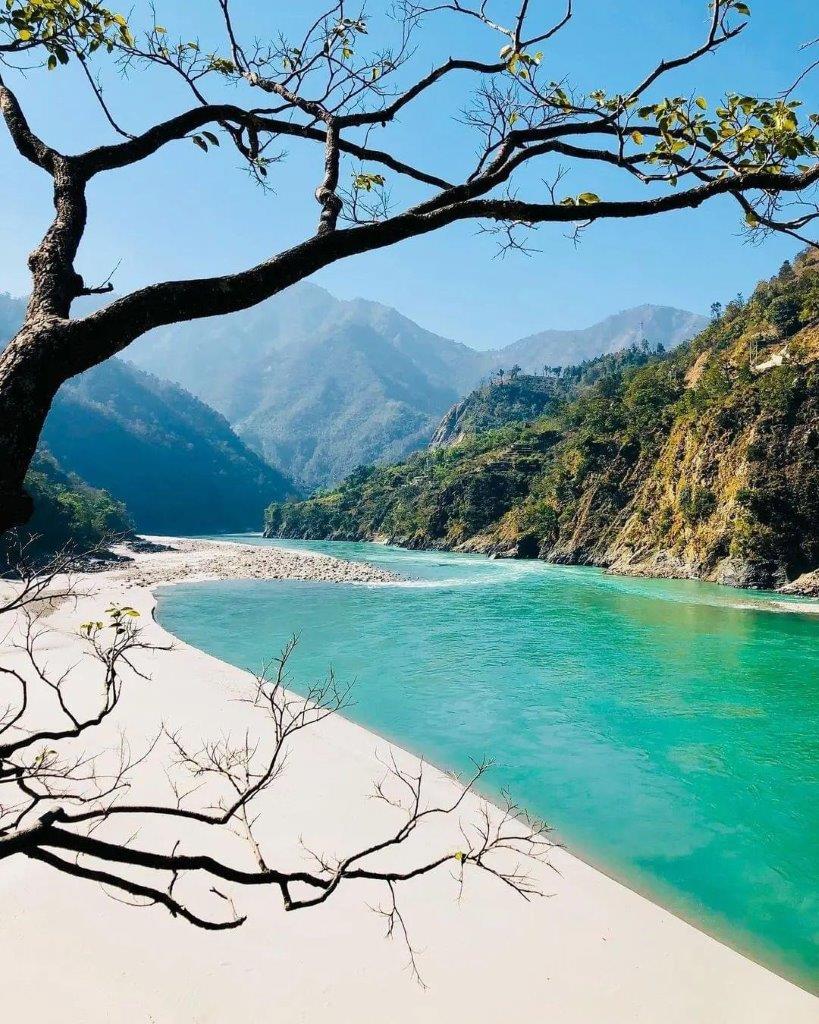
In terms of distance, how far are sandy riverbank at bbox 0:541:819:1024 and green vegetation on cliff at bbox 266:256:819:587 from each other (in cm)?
2959

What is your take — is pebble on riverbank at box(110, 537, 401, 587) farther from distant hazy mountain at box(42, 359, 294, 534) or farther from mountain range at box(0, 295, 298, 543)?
mountain range at box(0, 295, 298, 543)

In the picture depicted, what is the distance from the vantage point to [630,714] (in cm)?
1209

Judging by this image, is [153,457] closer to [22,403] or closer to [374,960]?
[374,960]

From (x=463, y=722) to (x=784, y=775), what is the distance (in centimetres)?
526

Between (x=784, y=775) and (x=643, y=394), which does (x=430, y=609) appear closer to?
(x=784, y=775)

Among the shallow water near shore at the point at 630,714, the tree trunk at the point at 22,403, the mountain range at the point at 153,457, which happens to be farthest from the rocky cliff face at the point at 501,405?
the tree trunk at the point at 22,403

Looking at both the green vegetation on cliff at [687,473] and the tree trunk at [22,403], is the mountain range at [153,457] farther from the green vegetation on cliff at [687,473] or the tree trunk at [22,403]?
the tree trunk at [22,403]

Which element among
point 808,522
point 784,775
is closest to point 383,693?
point 784,775

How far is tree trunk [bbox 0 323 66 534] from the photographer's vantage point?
148cm

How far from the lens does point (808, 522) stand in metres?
31.2

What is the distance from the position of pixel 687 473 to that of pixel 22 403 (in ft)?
140

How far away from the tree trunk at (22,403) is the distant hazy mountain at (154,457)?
12207 cm

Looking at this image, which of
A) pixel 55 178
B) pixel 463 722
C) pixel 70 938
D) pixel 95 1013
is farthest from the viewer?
pixel 463 722

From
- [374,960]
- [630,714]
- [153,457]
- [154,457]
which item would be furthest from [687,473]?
[153,457]
